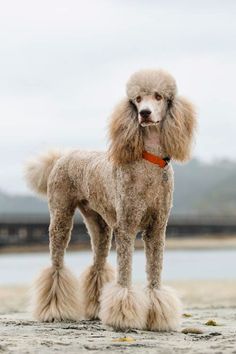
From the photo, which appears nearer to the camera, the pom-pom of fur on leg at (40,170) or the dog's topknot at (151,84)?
the dog's topknot at (151,84)

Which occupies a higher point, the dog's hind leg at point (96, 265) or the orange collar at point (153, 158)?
the orange collar at point (153, 158)

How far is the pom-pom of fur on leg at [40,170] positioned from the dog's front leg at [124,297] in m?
1.79

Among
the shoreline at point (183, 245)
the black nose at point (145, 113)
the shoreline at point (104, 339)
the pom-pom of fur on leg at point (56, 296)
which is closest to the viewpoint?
the shoreline at point (104, 339)

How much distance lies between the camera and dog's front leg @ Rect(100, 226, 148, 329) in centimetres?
739

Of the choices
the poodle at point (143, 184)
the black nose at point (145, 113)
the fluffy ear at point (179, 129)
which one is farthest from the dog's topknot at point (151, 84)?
the black nose at point (145, 113)

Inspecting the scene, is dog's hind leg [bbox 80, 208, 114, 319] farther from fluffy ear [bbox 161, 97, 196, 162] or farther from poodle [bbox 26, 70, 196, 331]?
fluffy ear [bbox 161, 97, 196, 162]

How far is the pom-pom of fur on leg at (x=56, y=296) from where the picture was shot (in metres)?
8.52

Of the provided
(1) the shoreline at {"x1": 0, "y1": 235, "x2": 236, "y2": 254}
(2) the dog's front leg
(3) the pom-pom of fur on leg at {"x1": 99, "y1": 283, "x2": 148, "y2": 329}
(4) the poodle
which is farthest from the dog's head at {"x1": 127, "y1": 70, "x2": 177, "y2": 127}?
(1) the shoreline at {"x1": 0, "y1": 235, "x2": 236, "y2": 254}

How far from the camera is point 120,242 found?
754 cm

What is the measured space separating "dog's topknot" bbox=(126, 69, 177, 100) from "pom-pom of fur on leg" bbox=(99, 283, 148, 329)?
1.69 metres

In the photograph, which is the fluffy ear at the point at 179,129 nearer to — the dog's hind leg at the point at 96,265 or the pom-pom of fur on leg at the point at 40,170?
the dog's hind leg at the point at 96,265

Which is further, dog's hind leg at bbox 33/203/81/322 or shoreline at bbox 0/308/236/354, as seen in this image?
dog's hind leg at bbox 33/203/81/322

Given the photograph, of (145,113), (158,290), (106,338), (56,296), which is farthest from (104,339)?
(56,296)

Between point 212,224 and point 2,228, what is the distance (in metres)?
22.3
